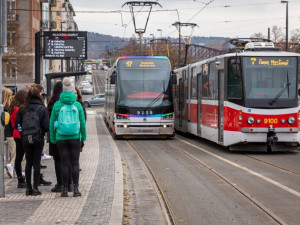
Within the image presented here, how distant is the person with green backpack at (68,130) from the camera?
34.1ft

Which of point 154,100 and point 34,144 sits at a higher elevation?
point 154,100

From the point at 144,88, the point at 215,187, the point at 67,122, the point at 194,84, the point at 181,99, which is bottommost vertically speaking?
the point at 215,187

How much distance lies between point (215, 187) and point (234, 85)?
762 cm

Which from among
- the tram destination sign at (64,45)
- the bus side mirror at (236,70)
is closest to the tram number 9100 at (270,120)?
the bus side mirror at (236,70)

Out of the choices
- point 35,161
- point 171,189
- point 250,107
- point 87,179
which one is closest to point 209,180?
point 171,189

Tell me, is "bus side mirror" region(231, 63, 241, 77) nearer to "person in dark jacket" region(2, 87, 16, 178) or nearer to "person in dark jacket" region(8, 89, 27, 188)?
"person in dark jacket" region(2, 87, 16, 178)

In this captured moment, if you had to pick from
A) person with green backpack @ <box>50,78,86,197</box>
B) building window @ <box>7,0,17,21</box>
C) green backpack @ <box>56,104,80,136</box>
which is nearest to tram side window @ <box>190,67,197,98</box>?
person with green backpack @ <box>50,78,86,197</box>

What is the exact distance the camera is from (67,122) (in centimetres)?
1040

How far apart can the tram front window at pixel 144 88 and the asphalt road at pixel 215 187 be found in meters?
5.94

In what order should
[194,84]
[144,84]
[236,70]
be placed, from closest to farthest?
[236,70], [194,84], [144,84]

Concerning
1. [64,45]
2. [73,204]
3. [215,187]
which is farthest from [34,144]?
[64,45]

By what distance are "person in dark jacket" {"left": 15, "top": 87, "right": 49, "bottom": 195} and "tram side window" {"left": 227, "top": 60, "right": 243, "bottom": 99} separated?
29.6 ft

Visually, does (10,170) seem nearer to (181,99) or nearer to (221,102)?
(221,102)

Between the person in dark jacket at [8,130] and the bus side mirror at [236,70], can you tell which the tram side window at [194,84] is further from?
the person in dark jacket at [8,130]
